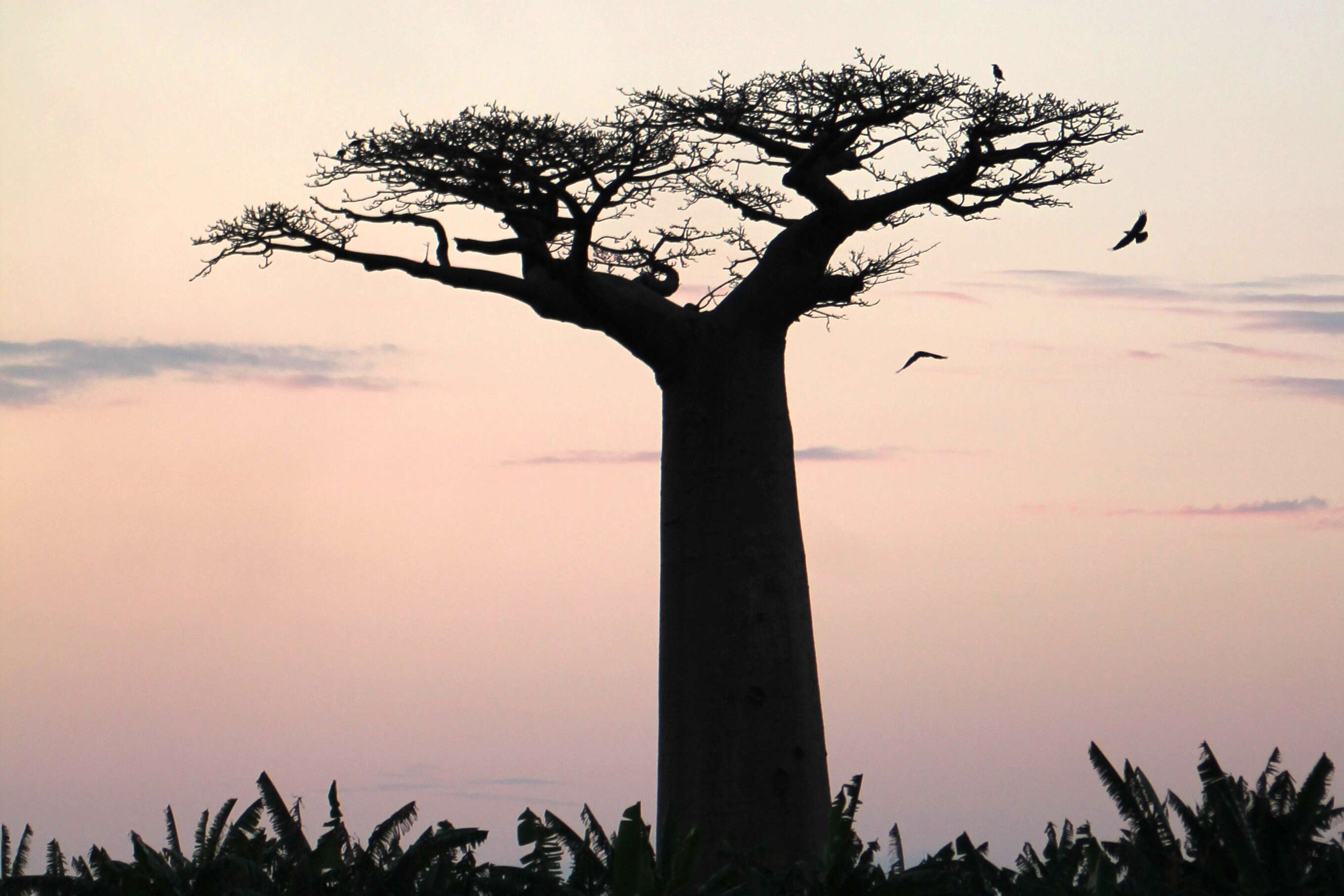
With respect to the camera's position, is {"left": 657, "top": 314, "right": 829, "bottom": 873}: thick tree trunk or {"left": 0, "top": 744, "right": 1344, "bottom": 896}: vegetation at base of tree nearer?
{"left": 0, "top": 744, "right": 1344, "bottom": 896}: vegetation at base of tree

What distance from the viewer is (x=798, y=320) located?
440 inches

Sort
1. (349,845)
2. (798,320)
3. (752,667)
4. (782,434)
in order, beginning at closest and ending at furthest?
(349,845) < (752,667) < (782,434) < (798,320)

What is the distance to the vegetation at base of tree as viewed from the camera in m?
4.69

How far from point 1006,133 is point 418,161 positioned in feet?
14.0

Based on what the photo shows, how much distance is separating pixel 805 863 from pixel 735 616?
4.83 meters

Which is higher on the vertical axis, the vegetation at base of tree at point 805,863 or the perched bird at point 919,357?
the perched bird at point 919,357

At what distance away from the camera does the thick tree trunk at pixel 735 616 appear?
9.62 meters

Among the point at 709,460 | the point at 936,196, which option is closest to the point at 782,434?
the point at 709,460

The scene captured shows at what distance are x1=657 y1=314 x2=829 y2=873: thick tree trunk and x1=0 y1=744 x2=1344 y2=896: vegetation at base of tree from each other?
12.8 feet

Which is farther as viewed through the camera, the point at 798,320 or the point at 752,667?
the point at 798,320

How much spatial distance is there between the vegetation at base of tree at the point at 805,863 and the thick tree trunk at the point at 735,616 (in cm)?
389

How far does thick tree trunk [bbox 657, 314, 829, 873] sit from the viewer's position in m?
9.62

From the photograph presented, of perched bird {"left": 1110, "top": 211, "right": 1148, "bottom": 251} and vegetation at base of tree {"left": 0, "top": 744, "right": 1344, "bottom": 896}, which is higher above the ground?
perched bird {"left": 1110, "top": 211, "right": 1148, "bottom": 251}

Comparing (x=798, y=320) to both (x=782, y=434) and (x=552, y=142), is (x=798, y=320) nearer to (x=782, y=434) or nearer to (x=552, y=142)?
(x=782, y=434)
